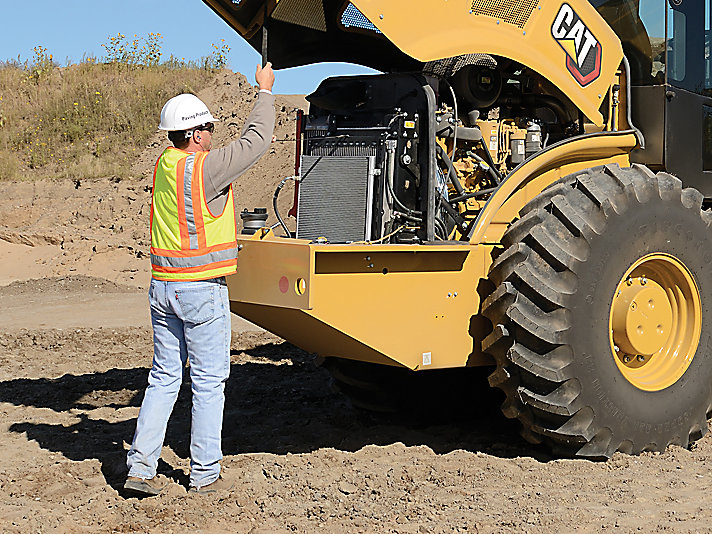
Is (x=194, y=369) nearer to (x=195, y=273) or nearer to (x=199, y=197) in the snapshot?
(x=195, y=273)

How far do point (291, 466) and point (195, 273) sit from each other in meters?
1.24

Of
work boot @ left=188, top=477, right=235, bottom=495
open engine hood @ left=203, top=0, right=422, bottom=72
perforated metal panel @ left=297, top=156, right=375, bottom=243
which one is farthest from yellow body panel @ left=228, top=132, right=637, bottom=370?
open engine hood @ left=203, top=0, right=422, bottom=72

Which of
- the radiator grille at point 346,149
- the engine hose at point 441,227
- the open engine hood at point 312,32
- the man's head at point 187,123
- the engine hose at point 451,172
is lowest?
the engine hose at point 441,227

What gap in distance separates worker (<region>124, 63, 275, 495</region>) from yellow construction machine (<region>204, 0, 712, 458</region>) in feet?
0.87

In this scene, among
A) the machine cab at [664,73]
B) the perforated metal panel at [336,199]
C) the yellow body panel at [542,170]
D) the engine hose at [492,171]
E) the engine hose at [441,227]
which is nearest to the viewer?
the yellow body panel at [542,170]

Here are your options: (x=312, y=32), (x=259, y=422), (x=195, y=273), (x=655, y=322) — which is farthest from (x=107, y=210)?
(x=655, y=322)

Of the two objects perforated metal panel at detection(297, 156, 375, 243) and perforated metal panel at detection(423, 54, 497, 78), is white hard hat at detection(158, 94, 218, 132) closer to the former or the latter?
perforated metal panel at detection(297, 156, 375, 243)

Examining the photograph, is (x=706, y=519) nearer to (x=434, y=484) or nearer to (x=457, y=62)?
(x=434, y=484)

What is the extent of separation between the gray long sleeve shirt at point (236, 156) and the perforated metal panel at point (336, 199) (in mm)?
722

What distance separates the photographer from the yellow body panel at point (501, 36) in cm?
465

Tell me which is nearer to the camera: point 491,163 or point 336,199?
point 336,199

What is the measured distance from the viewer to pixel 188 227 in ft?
14.8

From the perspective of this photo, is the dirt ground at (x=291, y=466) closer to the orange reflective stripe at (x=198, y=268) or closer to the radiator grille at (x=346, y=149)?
the orange reflective stripe at (x=198, y=268)

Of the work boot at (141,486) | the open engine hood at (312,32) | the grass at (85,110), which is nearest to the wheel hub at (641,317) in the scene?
the open engine hood at (312,32)
